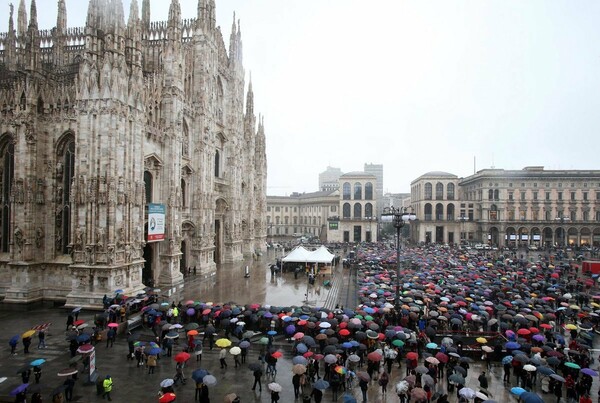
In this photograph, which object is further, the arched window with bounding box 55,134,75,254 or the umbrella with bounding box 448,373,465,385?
the arched window with bounding box 55,134,75,254

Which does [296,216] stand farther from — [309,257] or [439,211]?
[309,257]

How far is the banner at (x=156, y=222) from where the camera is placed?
30.5 m

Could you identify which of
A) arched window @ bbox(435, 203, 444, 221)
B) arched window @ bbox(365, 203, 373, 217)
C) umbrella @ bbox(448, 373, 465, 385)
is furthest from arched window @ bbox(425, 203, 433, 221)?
umbrella @ bbox(448, 373, 465, 385)

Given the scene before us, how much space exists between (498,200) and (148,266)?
77.9 metres

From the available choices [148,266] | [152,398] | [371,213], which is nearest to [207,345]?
[152,398]

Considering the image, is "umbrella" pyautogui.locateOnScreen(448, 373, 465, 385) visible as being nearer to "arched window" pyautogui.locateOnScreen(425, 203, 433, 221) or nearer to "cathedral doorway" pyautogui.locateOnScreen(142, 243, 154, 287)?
"cathedral doorway" pyautogui.locateOnScreen(142, 243, 154, 287)

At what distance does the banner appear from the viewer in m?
30.5

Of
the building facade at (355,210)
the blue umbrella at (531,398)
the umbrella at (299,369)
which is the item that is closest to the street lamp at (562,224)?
the building facade at (355,210)

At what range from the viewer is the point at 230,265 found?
161 feet

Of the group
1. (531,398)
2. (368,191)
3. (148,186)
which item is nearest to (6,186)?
(148,186)

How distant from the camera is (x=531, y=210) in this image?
8456 centimetres

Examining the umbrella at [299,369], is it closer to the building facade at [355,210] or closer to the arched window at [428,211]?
the building facade at [355,210]

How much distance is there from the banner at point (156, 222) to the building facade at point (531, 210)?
237ft

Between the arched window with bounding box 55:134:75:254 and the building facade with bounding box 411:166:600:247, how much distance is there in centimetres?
7874
